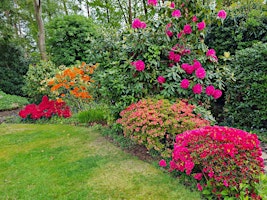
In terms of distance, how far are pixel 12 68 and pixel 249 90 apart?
10804 millimetres

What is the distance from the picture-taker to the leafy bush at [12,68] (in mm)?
10750

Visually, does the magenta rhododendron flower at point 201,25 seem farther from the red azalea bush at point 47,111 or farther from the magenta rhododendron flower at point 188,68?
the red azalea bush at point 47,111

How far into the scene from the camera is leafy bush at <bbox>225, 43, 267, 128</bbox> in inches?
148

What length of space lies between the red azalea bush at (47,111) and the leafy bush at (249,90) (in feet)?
13.0

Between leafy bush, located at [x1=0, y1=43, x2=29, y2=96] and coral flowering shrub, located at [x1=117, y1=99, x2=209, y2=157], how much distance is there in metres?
9.63

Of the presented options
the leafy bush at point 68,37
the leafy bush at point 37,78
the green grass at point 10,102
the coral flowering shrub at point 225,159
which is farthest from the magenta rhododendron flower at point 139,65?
the green grass at point 10,102

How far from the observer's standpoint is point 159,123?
2.84 metres

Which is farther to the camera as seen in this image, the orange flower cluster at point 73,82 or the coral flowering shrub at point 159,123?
the orange flower cluster at point 73,82

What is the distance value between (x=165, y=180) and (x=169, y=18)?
2344mm

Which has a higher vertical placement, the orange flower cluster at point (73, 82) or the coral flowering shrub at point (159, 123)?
the orange flower cluster at point (73, 82)

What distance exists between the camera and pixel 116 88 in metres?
3.65

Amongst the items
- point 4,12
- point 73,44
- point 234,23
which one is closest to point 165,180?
point 234,23

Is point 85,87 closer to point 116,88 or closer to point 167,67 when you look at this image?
point 116,88

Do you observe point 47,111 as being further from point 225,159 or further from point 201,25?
point 225,159
